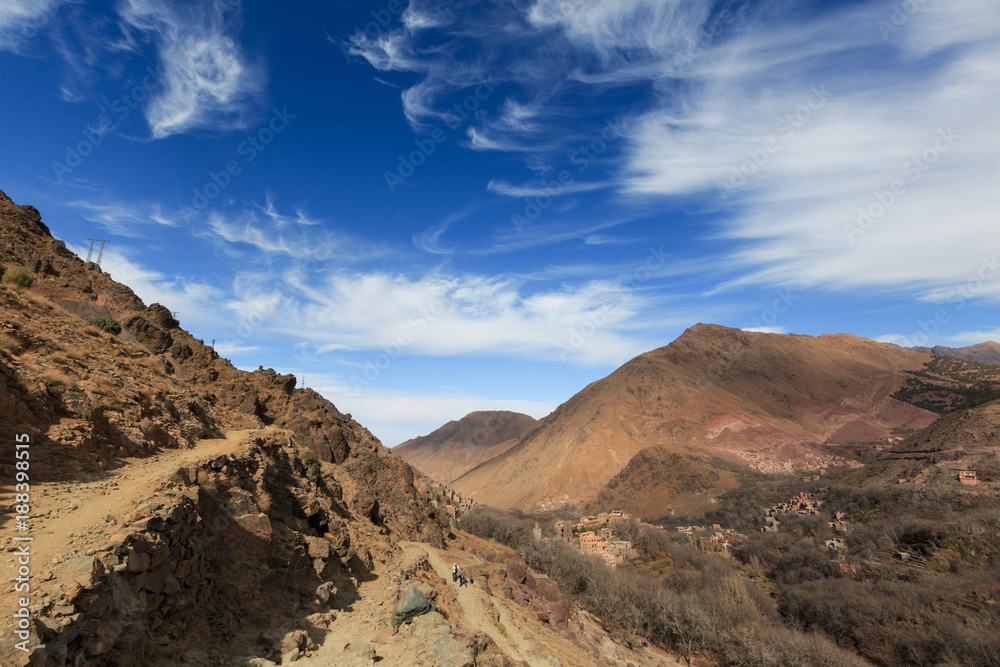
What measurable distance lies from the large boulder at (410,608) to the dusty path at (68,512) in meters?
6.32

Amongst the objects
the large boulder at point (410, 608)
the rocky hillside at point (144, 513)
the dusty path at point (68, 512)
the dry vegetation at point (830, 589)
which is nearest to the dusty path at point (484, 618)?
the rocky hillside at point (144, 513)

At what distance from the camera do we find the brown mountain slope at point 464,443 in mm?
152750

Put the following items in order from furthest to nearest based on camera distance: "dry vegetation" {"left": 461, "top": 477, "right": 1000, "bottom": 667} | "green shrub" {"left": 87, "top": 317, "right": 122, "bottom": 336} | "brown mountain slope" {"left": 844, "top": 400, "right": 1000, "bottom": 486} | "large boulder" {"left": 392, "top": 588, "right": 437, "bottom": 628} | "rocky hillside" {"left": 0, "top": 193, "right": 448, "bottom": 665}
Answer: "brown mountain slope" {"left": 844, "top": 400, "right": 1000, "bottom": 486} → "dry vegetation" {"left": 461, "top": 477, "right": 1000, "bottom": 667} → "green shrub" {"left": 87, "top": 317, "right": 122, "bottom": 336} → "large boulder" {"left": 392, "top": 588, "right": 437, "bottom": 628} → "rocky hillside" {"left": 0, "top": 193, "right": 448, "bottom": 665}

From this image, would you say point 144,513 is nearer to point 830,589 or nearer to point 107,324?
point 107,324

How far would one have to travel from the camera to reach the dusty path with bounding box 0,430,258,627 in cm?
530

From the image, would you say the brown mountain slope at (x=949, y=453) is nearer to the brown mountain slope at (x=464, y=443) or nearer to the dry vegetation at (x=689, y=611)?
the dry vegetation at (x=689, y=611)

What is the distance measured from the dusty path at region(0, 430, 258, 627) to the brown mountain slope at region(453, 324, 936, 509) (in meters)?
80.8

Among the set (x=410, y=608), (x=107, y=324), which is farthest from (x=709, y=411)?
(x=107, y=324)

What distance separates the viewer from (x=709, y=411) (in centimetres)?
10412

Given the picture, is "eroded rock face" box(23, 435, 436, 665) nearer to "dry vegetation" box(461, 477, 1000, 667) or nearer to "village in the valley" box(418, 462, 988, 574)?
"dry vegetation" box(461, 477, 1000, 667)

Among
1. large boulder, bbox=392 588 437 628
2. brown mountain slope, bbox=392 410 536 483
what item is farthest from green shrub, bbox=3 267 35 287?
brown mountain slope, bbox=392 410 536 483

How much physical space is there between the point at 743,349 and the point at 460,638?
6003 inches

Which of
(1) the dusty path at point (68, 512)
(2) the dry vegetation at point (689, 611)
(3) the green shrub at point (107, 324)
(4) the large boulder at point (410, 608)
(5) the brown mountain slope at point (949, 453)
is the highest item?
(3) the green shrub at point (107, 324)

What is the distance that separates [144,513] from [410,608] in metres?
6.88
